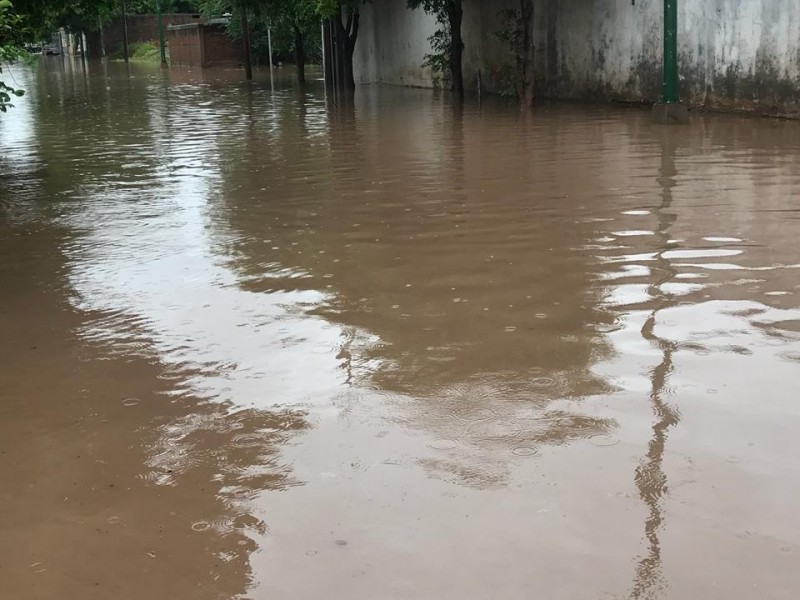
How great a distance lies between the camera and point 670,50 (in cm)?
1581

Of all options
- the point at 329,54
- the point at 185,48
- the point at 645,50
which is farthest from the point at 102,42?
the point at 645,50

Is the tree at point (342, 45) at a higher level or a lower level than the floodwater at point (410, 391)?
higher

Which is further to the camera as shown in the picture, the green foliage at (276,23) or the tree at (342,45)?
the green foliage at (276,23)

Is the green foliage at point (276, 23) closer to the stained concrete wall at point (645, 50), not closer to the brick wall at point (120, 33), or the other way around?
the stained concrete wall at point (645, 50)

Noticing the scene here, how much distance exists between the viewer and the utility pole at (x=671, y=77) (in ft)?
51.2

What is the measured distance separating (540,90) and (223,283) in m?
17.9

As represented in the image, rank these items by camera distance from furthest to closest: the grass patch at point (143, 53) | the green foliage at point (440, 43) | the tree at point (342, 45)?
the grass patch at point (143, 53) < the tree at point (342, 45) < the green foliage at point (440, 43)

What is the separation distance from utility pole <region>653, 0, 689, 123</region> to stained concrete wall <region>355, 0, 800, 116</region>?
145 cm

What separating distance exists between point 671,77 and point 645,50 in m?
3.72

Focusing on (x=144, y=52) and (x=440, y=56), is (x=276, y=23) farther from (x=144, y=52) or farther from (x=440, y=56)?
(x=144, y=52)

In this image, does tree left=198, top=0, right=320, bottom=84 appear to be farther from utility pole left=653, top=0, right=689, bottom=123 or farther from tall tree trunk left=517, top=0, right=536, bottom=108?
utility pole left=653, top=0, right=689, bottom=123

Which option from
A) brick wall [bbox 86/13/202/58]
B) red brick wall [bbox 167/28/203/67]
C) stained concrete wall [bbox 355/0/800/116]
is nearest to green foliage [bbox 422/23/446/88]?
stained concrete wall [bbox 355/0/800/116]

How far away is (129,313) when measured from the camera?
6.27 metres

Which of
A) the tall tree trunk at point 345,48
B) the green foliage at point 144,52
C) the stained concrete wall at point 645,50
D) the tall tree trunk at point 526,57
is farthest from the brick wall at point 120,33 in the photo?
the tall tree trunk at point 526,57
